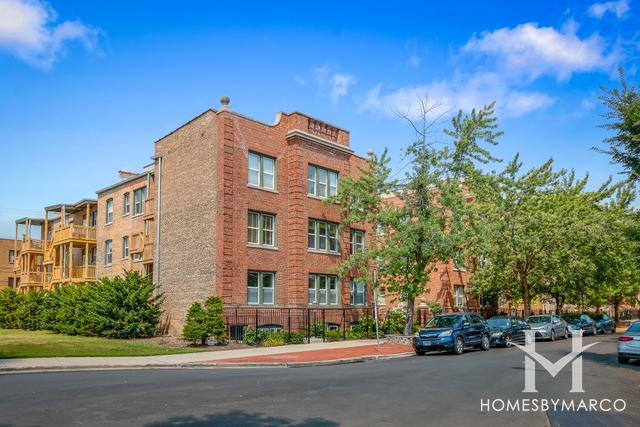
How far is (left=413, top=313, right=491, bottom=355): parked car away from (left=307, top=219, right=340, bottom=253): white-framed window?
10.2 m

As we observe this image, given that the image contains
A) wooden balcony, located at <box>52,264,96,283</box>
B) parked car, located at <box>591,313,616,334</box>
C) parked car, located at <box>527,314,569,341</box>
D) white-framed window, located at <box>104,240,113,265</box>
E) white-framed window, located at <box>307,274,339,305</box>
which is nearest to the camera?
white-framed window, located at <box>307,274,339,305</box>

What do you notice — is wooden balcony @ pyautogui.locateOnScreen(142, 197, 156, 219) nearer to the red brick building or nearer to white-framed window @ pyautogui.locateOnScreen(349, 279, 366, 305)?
the red brick building

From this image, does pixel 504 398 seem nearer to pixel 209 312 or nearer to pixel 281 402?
A: pixel 281 402

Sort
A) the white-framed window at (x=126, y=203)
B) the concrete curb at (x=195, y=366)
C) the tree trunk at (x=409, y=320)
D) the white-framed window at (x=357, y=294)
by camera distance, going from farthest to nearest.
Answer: the white-framed window at (x=126, y=203) < the white-framed window at (x=357, y=294) < the tree trunk at (x=409, y=320) < the concrete curb at (x=195, y=366)

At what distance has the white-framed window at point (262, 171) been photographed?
3009 centimetres

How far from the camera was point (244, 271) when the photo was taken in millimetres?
28594

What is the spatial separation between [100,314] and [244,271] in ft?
24.5

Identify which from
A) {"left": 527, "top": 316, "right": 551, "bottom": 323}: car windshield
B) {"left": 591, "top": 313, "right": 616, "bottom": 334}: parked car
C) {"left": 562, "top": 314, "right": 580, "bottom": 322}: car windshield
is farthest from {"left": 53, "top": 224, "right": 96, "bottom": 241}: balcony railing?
{"left": 591, "top": 313, "right": 616, "bottom": 334}: parked car

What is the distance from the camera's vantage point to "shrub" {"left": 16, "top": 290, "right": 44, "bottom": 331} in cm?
3800

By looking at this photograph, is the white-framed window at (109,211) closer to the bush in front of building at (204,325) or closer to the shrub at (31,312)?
the shrub at (31,312)

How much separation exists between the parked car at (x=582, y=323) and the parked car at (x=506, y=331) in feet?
28.4

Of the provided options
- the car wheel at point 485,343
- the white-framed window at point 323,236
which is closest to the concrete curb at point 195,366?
the car wheel at point 485,343

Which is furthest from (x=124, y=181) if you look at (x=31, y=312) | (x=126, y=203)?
(x=31, y=312)

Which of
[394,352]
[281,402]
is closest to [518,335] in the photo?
[394,352]
